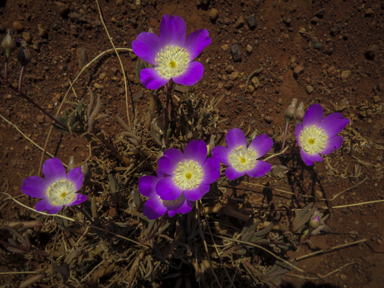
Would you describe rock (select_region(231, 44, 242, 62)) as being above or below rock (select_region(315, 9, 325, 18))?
below

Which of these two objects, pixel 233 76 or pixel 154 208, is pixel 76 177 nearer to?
pixel 154 208

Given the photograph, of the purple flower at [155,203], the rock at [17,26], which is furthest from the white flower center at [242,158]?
the rock at [17,26]

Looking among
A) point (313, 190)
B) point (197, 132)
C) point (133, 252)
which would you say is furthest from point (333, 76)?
point (133, 252)

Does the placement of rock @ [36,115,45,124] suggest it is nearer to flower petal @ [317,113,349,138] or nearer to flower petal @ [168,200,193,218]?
flower petal @ [168,200,193,218]

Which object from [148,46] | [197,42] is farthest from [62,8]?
[197,42]

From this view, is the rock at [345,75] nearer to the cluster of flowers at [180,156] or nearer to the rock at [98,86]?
the cluster of flowers at [180,156]

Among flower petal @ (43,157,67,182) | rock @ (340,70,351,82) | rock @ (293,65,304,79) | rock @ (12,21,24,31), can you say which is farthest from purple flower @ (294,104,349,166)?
rock @ (12,21,24,31)

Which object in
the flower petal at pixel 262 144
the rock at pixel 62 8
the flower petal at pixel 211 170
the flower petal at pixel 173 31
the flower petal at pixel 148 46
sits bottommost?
the flower petal at pixel 211 170
